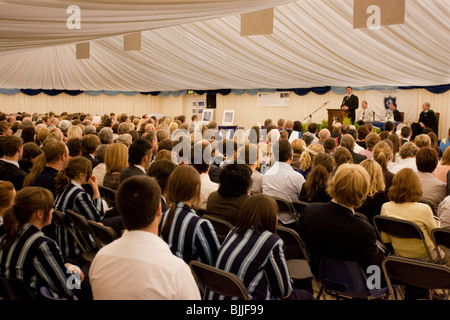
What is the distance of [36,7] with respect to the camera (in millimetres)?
4227

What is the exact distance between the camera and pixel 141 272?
5.94ft

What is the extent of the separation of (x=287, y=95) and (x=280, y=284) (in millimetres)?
15518

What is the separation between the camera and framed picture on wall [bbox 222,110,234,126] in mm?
19312

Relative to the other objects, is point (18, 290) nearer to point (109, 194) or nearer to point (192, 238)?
point (192, 238)

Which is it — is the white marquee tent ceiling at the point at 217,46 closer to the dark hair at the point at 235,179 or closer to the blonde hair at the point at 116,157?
the blonde hair at the point at 116,157

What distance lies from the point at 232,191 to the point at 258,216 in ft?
3.26

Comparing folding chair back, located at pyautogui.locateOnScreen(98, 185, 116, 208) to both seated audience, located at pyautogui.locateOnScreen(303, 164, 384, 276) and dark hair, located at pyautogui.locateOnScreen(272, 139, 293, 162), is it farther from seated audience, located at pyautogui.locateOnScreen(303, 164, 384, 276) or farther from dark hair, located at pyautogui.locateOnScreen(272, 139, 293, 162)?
seated audience, located at pyautogui.locateOnScreen(303, 164, 384, 276)

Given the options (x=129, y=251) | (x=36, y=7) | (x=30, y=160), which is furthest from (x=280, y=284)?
(x=30, y=160)

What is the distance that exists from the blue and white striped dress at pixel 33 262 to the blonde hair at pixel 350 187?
1954 millimetres

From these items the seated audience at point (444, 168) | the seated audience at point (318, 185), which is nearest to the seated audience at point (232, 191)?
the seated audience at point (318, 185)

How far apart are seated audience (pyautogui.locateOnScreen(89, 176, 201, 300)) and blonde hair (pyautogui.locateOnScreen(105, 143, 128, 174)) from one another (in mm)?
2935
